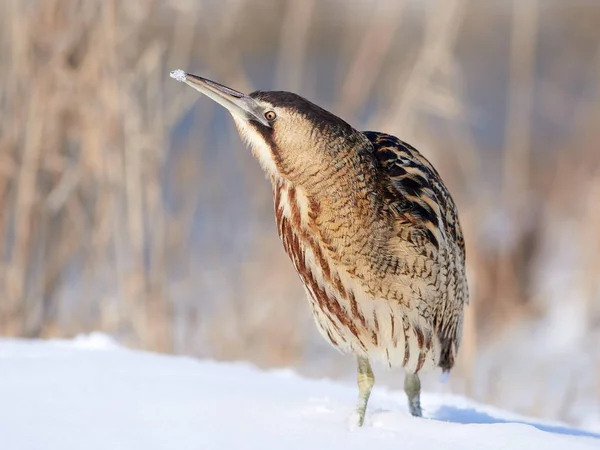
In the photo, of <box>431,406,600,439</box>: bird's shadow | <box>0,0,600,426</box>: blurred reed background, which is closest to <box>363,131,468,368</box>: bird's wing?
<box>431,406,600,439</box>: bird's shadow

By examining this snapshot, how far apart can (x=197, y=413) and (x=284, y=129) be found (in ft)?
1.79

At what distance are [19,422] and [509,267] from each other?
3.22 m

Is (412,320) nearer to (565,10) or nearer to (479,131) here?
(479,131)

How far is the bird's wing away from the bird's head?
174mm

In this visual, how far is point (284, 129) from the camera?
190cm

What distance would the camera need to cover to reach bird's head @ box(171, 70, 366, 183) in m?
1.90

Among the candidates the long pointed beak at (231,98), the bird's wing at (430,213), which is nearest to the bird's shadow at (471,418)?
the bird's wing at (430,213)

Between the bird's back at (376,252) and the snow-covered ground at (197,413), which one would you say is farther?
the bird's back at (376,252)

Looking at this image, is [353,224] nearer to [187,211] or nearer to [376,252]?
[376,252]

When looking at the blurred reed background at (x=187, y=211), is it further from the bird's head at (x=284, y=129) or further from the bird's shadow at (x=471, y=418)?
the bird's head at (x=284, y=129)

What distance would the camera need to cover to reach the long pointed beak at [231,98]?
6.26ft

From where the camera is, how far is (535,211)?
529cm

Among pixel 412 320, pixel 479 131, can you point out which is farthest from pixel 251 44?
pixel 412 320

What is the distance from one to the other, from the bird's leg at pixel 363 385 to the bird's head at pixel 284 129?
421 mm
